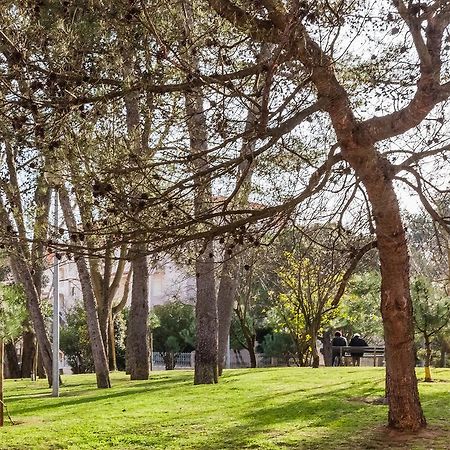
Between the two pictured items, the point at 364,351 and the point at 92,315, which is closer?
the point at 92,315

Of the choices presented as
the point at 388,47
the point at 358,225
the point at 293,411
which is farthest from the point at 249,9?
the point at 293,411

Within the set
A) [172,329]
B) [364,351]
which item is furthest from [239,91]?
[172,329]

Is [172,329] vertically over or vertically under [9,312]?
over

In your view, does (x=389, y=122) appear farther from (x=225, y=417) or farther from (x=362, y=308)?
(x=362, y=308)

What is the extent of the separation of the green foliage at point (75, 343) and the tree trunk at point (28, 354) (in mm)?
5268

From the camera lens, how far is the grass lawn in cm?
820

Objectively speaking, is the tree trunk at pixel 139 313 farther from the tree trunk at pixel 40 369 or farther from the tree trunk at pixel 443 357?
the tree trunk at pixel 443 357

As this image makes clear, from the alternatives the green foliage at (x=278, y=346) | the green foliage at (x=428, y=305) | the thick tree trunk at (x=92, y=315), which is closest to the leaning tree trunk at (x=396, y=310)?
the green foliage at (x=428, y=305)

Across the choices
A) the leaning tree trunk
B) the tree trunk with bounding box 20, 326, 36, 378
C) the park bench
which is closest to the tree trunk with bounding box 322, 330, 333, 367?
the park bench

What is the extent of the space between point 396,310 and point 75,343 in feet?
87.1

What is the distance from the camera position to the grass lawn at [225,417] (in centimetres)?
820

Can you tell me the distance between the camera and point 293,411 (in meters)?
10.4

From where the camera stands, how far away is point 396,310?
26.1 feet

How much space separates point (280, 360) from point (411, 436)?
88.6ft
